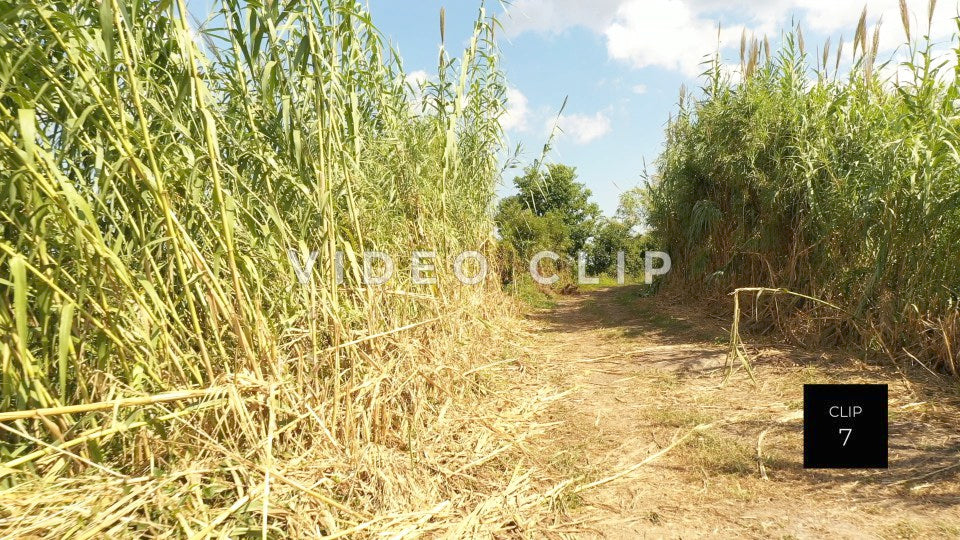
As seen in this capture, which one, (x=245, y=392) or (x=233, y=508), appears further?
(x=245, y=392)

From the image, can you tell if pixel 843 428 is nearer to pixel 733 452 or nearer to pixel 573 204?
pixel 733 452

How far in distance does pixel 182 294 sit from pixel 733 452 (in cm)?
238

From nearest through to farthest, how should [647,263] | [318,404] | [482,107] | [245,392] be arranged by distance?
[245,392] → [318,404] → [482,107] → [647,263]

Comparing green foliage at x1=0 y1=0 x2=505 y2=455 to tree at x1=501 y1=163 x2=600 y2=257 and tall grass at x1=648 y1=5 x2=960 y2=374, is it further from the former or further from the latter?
tree at x1=501 y1=163 x2=600 y2=257

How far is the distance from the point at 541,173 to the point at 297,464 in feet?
9.94

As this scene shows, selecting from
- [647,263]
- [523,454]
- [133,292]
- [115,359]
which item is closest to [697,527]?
[523,454]

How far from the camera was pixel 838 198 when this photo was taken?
3.90m

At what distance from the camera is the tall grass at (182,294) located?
141 centimetres

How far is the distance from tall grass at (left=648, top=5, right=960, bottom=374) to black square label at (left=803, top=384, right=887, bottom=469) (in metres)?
1.12

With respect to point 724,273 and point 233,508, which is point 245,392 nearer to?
point 233,508

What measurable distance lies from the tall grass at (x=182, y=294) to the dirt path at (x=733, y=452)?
2.36ft

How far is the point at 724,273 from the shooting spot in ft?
18.2

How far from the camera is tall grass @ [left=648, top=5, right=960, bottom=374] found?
3.22 m

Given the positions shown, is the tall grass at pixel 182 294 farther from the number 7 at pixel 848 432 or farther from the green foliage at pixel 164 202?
the number 7 at pixel 848 432
